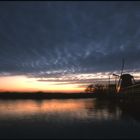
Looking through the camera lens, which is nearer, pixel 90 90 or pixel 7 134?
pixel 7 134

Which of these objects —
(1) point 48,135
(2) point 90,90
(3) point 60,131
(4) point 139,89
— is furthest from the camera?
(2) point 90,90

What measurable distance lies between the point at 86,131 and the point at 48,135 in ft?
13.5

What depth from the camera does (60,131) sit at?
2477cm

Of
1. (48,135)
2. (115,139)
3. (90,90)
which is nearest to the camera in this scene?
(115,139)

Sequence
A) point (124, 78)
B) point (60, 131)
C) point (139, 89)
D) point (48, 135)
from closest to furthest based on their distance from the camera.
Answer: point (48, 135), point (60, 131), point (139, 89), point (124, 78)

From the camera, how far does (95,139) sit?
2080 cm

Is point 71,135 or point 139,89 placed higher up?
Result: point 139,89

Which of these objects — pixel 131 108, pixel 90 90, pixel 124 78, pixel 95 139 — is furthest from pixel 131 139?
pixel 90 90

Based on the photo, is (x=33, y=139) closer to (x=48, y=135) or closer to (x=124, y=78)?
(x=48, y=135)

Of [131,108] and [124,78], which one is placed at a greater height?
[124,78]

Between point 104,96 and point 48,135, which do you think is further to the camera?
point 104,96

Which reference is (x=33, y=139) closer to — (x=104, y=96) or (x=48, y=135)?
(x=48, y=135)

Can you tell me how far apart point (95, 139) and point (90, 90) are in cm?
16932

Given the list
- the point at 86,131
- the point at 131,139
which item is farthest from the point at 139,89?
the point at 131,139
